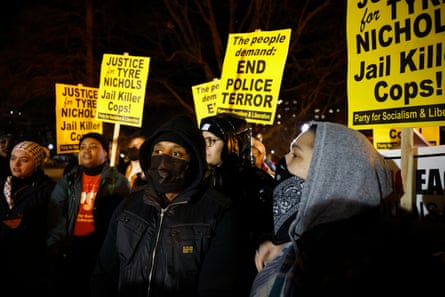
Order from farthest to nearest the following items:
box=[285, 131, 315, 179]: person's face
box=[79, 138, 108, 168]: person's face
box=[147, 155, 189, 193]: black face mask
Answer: box=[79, 138, 108, 168]: person's face → box=[147, 155, 189, 193]: black face mask → box=[285, 131, 315, 179]: person's face

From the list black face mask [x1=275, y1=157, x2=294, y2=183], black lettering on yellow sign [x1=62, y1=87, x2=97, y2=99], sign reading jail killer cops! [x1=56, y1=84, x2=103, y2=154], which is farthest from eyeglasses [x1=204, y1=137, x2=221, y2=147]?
black lettering on yellow sign [x1=62, y1=87, x2=97, y2=99]

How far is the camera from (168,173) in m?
2.61

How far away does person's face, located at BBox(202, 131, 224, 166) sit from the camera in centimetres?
429

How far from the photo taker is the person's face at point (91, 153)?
16.0 feet

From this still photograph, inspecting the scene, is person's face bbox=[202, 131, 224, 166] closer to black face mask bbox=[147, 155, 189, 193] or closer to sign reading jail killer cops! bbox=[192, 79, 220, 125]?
black face mask bbox=[147, 155, 189, 193]

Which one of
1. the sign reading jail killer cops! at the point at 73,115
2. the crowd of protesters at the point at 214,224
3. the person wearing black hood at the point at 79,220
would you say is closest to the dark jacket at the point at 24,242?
the crowd of protesters at the point at 214,224

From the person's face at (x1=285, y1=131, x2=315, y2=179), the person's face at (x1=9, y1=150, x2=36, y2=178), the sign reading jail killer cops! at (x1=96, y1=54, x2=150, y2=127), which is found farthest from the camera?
the sign reading jail killer cops! at (x1=96, y1=54, x2=150, y2=127)

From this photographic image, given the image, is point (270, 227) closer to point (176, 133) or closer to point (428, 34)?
point (176, 133)

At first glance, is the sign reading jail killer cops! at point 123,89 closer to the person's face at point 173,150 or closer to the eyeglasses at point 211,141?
the eyeglasses at point 211,141

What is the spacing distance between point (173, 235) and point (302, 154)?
0.97 meters

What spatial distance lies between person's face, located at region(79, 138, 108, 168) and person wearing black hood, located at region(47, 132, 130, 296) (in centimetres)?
1

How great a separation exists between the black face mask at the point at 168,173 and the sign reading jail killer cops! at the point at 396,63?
62.4 inches

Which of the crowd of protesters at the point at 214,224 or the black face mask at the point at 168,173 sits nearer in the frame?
the crowd of protesters at the point at 214,224

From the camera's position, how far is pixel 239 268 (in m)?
2.43
